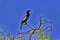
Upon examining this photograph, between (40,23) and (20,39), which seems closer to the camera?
(40,23)

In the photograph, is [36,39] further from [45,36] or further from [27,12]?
[27,12]

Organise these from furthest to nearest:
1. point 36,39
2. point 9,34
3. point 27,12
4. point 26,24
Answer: point 36,39, point 9,34, point 27,12, point 26,24

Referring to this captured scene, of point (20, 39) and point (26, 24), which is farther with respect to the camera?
point (20, 39)

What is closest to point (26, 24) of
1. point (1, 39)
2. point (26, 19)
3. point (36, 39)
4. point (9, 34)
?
point (26, 19)

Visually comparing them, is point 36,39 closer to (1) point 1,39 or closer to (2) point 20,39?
(2) point 20,39

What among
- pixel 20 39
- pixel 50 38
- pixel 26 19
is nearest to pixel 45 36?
pixel 50 38

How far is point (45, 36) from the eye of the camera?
7746 millimetres

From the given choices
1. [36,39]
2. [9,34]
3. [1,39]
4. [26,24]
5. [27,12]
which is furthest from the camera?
[1,39]

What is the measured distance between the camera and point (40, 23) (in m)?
6.54

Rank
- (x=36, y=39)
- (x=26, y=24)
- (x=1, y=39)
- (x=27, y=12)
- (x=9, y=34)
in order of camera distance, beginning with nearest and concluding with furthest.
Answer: (x=26, y=24) < (x=27, y=12) < (x=9, y=34) < (x=36, y=39) < (x=1, y=39)

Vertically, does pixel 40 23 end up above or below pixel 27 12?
below

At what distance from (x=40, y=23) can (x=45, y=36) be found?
130 centimetres

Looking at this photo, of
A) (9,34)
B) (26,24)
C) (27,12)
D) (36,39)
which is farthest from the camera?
(36,39)

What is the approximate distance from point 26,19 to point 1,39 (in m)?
2.52
